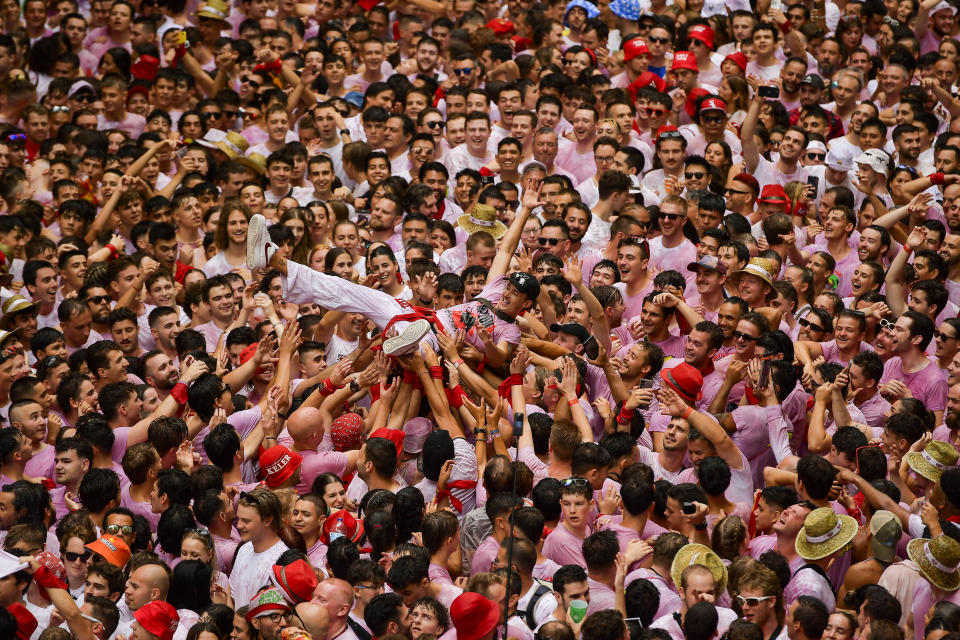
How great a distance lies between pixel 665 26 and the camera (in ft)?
46.4

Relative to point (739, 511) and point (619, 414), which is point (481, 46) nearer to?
point (619, 414)

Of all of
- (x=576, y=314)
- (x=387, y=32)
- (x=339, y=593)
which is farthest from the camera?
(x=387, y=32)

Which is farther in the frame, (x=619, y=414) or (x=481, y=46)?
(x=481, y=46)

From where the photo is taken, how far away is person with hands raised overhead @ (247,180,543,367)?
9344 millimetres

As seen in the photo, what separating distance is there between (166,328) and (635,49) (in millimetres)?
5890

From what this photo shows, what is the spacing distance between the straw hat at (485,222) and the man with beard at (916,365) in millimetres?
3278

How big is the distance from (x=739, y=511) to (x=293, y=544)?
8.57ft

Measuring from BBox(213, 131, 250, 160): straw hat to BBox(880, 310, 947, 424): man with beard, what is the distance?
6607mm

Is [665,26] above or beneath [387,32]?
above

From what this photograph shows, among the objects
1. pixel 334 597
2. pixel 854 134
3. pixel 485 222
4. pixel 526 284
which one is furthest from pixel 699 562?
pixel 854 134

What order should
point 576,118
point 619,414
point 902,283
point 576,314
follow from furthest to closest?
point 576,118
point 902,283
point 576,314
point 619,414

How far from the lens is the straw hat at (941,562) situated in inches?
276

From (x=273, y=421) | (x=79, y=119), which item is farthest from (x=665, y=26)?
(x=273, y=421)

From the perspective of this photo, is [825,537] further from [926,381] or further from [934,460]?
[926,381]
